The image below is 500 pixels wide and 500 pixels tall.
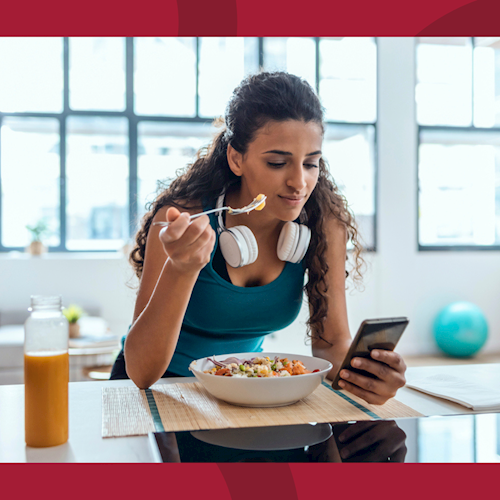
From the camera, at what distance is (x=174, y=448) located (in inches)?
28.7

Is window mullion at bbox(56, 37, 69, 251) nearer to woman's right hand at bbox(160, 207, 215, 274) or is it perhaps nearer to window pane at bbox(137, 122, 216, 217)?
window pane at bbox(137, 122, 216, 217)

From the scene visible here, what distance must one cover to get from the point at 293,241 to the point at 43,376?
78 centimetres

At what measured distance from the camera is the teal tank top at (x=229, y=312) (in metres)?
1.37

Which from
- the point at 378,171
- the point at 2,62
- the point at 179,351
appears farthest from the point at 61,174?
the point at 179,351

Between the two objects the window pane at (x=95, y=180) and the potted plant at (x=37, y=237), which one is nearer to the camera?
the potted plant at (x=37, y=237)

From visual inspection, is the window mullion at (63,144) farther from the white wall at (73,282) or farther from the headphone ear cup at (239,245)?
the headphone ear cup at (239,245)

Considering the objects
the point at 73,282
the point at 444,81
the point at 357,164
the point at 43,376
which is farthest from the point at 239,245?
the point at 444,81

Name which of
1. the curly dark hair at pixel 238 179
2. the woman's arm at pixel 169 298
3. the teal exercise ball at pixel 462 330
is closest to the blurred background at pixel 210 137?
the teal exercise ball at pixel 462 330

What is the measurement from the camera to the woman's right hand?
0.87 metres

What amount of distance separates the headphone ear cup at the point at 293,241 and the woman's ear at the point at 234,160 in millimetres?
202

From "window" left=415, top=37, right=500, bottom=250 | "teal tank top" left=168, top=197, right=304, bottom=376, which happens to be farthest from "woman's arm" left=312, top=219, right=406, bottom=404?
"window" left=415, top=37, right=500, bottom=250

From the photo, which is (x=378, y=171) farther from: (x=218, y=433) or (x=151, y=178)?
(x=218, y=433)

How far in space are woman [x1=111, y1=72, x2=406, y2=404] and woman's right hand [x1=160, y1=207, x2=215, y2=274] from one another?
9.2 inches

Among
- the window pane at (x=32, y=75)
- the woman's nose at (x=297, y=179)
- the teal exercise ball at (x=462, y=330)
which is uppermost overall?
the window pane at (x=32, y=75)
